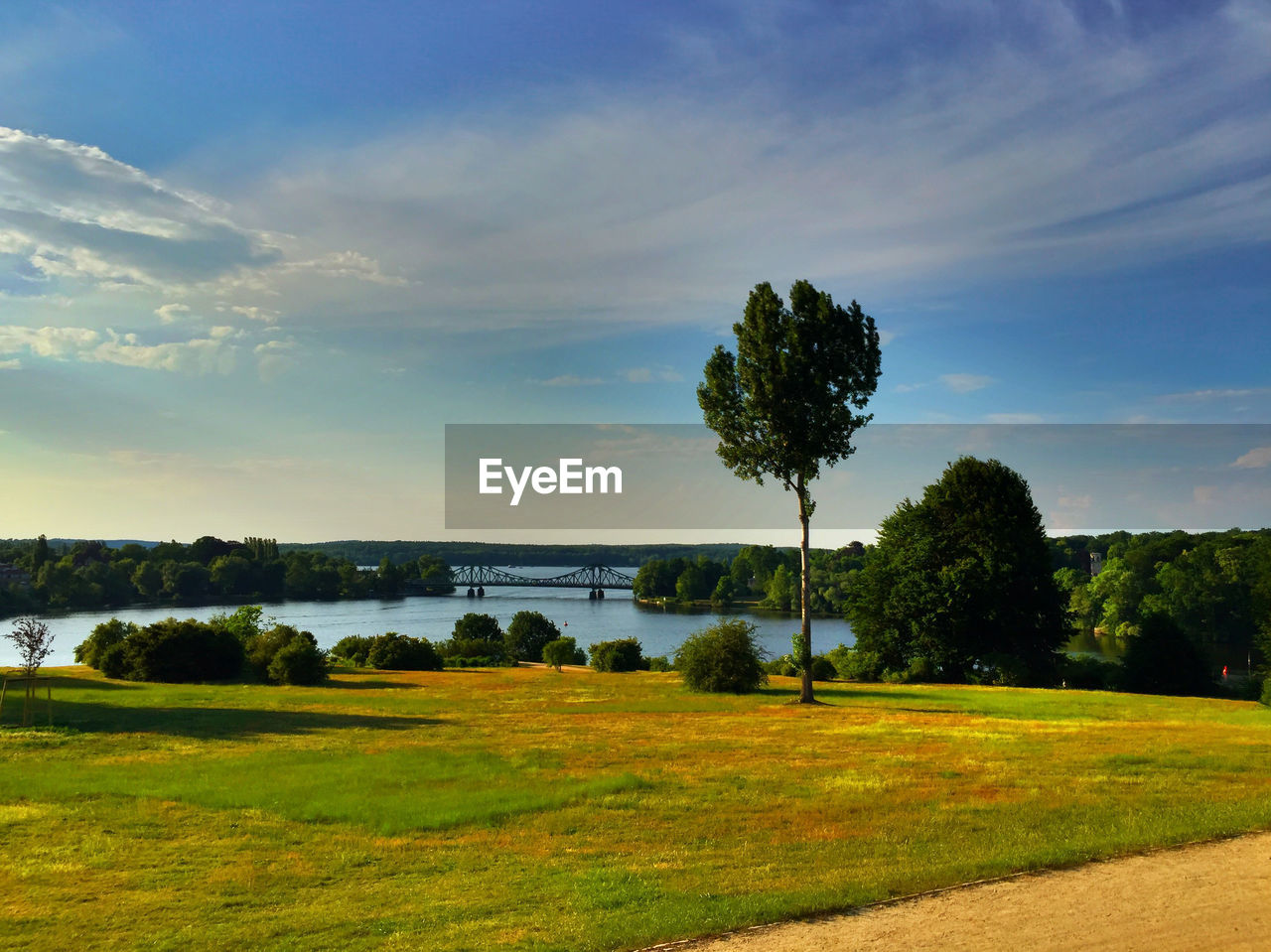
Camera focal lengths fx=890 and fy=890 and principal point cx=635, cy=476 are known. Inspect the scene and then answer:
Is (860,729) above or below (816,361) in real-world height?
below

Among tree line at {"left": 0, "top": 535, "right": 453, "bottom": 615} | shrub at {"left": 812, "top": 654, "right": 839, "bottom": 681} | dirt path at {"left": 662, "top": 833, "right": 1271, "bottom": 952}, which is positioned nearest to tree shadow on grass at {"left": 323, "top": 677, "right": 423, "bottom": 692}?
shrub at {"left": 812, "top": 654, "right": 839, "bottom": 681}

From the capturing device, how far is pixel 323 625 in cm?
10044

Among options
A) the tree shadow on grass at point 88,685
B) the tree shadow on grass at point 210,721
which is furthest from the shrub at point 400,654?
the tree shadow on grass at point 210,721

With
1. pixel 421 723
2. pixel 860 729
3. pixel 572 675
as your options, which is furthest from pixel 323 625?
pixel 860 729

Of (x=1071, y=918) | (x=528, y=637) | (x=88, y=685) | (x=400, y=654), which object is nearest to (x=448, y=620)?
(x=528, y=637)

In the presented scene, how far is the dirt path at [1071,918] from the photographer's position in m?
8.70

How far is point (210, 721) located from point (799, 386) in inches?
911

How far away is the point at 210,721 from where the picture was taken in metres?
26.5

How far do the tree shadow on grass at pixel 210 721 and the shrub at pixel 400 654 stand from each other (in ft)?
79.2

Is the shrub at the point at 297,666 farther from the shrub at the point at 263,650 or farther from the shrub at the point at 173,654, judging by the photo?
the shrub at the point at 173,654

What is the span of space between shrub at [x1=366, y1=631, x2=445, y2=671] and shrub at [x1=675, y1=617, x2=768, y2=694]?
73.4 feet

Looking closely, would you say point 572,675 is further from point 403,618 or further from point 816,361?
point 403,618

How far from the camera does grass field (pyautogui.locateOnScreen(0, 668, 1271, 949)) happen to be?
9914mm

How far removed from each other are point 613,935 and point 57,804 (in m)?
11.6
